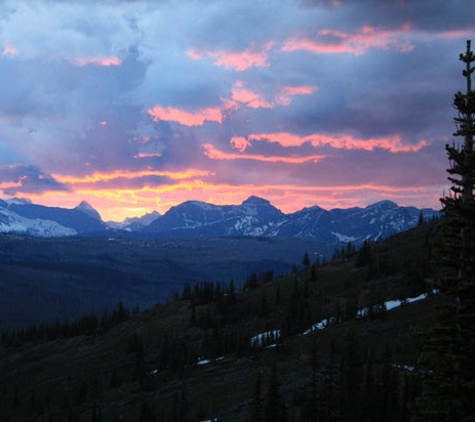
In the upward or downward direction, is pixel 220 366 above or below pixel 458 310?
below

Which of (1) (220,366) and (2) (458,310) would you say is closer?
(2) (458,310)

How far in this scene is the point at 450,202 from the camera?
23.4 m

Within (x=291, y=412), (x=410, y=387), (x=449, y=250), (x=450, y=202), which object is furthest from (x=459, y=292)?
(x=291, y=412)

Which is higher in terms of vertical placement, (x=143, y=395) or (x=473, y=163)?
(x=473, y=163)

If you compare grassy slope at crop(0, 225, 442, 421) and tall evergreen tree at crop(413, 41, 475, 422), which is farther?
grassy slope at crop(0, 225, 442, 421)

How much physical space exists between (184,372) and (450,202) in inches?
4769

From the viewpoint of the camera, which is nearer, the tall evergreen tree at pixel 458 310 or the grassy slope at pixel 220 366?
the tall evergreen tree at pixel 458 310

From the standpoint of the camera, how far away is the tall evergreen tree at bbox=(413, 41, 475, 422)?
22.6 meters

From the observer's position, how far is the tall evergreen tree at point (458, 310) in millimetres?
22609

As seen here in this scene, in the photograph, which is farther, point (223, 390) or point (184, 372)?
point (184, 372)

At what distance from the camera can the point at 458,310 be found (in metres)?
23.0

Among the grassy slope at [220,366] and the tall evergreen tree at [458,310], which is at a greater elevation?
the tall evergreen tree at [458,310]

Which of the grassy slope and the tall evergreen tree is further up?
the tall evergreen tree

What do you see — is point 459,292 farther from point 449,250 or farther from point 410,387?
point 410,387
